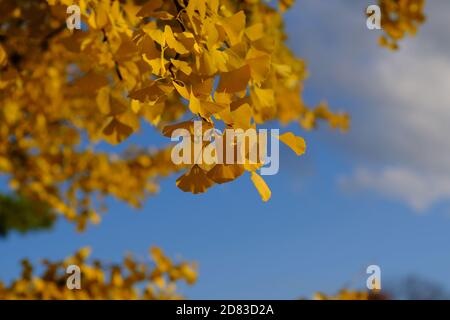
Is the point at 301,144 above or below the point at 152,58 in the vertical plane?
below

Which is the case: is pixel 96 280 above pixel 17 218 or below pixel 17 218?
below

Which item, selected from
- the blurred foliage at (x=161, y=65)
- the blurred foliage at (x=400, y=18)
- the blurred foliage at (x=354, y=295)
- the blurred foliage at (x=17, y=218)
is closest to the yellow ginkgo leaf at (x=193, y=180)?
the blurred foliage at (x=161, y=65)

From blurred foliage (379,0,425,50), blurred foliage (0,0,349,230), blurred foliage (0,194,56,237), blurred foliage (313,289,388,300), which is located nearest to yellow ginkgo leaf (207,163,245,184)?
blurred foliage (0,0,349,230)

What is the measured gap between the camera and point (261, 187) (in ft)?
4.53

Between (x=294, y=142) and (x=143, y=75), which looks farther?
(x=143, y=75)

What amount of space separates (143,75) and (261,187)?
747mm

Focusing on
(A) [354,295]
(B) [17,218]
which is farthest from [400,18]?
(B) [17,218]

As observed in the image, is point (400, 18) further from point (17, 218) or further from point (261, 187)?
point (17, 218)

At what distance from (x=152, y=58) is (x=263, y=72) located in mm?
278

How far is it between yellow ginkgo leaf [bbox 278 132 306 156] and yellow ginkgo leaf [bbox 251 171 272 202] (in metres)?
0.12

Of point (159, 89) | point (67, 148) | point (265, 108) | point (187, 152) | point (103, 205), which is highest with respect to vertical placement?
point (67, 148)

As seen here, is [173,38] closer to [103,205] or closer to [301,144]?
[301,144]

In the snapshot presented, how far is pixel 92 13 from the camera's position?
6.48 feet
